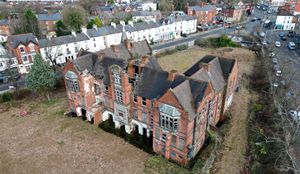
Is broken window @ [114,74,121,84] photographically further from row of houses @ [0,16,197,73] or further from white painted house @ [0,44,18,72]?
white painted house @ [0,44,18,72]

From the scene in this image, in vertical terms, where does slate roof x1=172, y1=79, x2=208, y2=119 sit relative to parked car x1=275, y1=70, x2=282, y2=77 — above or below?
above

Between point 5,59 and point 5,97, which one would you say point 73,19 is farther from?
point 5,97

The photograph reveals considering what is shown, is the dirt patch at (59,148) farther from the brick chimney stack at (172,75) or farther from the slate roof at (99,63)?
the brick chimney stack at (172,75)

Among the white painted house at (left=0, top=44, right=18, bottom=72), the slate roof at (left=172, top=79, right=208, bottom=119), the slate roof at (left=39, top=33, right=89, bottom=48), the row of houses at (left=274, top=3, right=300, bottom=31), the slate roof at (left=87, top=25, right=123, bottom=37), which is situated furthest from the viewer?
the row of houses at (left=274, top=3, right=300, bottom=31)

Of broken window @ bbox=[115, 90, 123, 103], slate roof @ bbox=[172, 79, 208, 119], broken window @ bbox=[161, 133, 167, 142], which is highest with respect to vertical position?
slate roof @ bbox=[172, 79, 208, 119]

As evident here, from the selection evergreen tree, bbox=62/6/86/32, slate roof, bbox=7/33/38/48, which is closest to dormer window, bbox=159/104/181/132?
slate roof, bbox=7/33/38/48

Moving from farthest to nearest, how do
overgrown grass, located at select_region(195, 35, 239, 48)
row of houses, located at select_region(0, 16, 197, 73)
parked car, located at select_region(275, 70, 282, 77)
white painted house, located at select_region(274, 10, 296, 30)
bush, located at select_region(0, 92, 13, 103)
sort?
white painted house, located at select_region(274, 10, 296, 30)
overgrown grass, located at select_region(195, 35, 239, 48)
row of houses, located at select_region(0, 16, 197, 73)
parked car, located at select_region(275, 70, 282, 77)
bush, located at select_region(0, 92, 13, 103)

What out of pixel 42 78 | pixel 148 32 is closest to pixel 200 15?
pixel 148 32

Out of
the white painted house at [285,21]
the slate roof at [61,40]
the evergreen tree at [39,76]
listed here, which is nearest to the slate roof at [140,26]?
the slate roof at [61,40]

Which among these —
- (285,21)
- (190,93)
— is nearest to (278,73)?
(190,93)
